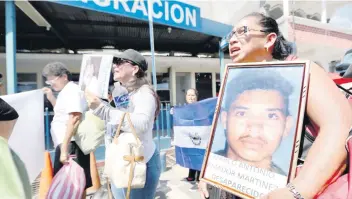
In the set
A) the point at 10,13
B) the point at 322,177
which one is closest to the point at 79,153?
the point at 322,177

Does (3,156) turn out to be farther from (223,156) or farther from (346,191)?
(346,191)

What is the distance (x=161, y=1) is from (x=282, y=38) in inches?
193

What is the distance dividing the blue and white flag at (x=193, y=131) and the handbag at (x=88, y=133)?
5.82 ft

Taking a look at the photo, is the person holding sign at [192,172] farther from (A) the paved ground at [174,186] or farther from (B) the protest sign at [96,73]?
(B) the protest sign at [96,73]

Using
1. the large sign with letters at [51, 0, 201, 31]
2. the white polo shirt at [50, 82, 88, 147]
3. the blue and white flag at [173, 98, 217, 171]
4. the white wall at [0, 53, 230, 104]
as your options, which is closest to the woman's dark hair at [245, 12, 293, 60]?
the white polo shirt at [50, 82, 88, 147]

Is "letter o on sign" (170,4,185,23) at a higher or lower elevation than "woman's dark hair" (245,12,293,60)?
higher

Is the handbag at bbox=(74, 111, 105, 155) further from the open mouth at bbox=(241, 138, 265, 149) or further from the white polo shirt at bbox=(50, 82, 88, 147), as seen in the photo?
the open mouth at bbox=(241, 138, 265, 149)

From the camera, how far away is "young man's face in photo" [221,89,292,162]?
977 mm

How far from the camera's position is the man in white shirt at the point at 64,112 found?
246 centimetres

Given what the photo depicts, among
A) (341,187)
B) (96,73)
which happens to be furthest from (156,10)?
(341,187)

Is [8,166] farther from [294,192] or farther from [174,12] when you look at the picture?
[174,12]

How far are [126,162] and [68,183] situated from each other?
1135 mm

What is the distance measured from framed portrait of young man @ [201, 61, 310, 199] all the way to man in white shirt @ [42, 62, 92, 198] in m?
1.69

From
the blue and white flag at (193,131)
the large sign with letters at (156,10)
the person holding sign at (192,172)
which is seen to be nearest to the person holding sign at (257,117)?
the blue and white flag at (193,131)
